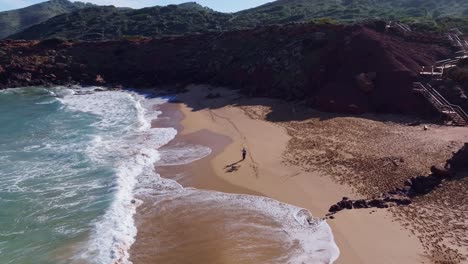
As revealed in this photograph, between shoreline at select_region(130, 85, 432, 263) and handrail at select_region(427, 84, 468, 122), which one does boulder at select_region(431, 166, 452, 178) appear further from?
handrail at select_region(427, 84, 468, 122)

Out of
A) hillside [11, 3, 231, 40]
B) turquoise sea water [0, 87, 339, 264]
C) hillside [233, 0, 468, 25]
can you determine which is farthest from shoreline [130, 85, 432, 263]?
hillside [11, 3, 231, 40]

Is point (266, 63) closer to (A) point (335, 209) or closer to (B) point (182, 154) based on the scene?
(B) point (182, 154)

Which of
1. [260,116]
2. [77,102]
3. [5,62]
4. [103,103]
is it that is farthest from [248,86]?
[5,62]

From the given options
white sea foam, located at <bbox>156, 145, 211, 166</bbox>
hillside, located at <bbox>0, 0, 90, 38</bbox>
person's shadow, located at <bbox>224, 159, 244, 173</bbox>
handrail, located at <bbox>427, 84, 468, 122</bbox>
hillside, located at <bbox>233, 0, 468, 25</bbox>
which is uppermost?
hillside, located at <bbox>0, 0, 90, 38</bbox>

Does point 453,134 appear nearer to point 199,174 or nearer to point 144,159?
point 199,174

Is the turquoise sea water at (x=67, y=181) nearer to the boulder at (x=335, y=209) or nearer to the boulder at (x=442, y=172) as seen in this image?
the boulder at (x=335, y=209)

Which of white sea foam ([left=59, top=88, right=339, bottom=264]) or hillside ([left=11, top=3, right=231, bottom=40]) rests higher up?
hillside ([left=11, top=3, right=231, bottom=40])
